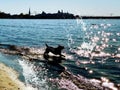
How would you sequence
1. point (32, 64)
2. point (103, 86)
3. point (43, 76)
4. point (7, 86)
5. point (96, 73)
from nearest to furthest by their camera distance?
point (7, 86) → point (103, 86) → point (43, 76) → point (96, 73) → point (32, 64)

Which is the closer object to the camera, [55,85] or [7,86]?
[7,86]

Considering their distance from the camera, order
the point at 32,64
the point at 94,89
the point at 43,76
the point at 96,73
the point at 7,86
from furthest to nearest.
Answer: the point at 32,64
the point at 96,73
the point at 43,76
the point at 94,89
the point at 7,86

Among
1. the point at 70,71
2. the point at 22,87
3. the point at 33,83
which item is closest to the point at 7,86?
the point at 22,87

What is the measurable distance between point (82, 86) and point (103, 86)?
2.04m

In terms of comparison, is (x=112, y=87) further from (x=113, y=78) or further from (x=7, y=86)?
(x=7, y=86)

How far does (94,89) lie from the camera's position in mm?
20531

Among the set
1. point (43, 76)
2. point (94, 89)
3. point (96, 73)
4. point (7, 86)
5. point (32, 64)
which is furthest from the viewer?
point (32, 64)

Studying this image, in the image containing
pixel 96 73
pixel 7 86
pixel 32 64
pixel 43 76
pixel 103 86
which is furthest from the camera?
pixel 32 64

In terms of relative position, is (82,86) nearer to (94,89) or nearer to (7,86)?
(94,89)

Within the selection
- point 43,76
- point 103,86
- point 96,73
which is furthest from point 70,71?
point 103,86

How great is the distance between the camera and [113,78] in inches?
997

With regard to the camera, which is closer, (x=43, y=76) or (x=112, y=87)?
(x=112, y=87)

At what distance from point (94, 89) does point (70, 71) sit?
24.4ft

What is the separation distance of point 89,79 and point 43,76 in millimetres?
4366
